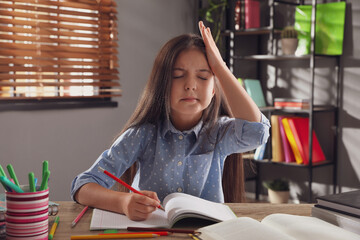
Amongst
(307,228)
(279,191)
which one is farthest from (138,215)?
(279,191)

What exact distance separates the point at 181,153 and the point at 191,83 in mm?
241

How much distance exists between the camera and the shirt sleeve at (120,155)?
130cm

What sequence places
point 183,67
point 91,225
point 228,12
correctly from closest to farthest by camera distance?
point 91,225 < point 183,67 < point 228,12

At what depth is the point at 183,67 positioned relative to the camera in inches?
54.7

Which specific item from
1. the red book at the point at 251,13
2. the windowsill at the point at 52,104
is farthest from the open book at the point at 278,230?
the red book at the point at 251,13

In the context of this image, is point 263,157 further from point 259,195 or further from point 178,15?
point 178,15

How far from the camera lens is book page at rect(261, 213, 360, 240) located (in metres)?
0.88

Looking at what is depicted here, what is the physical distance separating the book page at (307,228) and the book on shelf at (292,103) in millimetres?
2301

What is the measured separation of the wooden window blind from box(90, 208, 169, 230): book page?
172 cm

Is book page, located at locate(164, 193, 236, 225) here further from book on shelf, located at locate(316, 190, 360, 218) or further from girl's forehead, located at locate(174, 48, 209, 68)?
girl's forehead, located at locate(174, 48, 209, 68)

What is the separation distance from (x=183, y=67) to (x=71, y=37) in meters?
1.77

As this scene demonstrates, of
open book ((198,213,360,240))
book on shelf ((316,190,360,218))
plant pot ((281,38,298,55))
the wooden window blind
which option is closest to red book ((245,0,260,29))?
plant pot ((281,38,298,55))

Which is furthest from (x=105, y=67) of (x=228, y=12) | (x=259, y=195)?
(x=259, y=195)

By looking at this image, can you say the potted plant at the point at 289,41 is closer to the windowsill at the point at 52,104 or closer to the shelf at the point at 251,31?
the shelf at the point at 251,31
